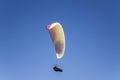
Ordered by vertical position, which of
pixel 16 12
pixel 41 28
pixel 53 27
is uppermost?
pixel 16 12

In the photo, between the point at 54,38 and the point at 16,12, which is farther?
the point at 16,12

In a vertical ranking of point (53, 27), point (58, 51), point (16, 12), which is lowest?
point (58, 51)

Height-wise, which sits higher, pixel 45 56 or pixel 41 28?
pixel 41 28

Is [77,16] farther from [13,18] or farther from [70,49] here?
[13,18]

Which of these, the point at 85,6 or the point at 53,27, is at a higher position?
the point at 85,6

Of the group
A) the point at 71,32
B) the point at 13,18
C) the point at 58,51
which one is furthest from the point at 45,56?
the point at 13,18

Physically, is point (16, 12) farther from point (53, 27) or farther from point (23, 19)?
point (53, 27)

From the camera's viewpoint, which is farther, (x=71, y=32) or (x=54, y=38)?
(x=71, y=32)

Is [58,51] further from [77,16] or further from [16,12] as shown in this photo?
[16,12]

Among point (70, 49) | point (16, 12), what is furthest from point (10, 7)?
point (70, 49)
